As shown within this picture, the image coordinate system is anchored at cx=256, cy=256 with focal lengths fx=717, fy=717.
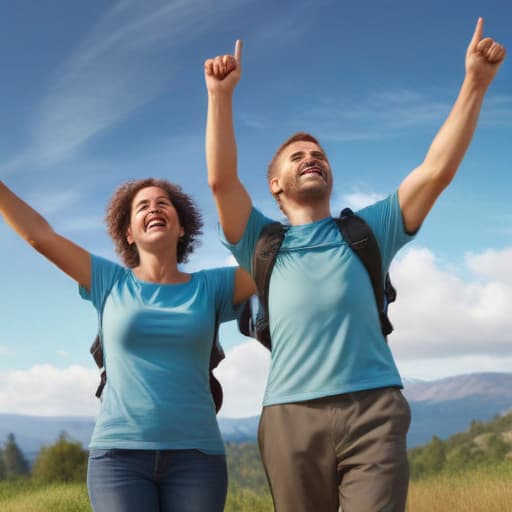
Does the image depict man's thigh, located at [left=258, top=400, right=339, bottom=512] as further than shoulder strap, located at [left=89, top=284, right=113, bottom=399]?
No

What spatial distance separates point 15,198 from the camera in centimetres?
457

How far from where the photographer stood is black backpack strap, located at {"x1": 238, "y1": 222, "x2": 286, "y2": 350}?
12.3 feet

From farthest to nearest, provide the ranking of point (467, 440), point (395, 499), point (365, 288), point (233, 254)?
point (467, 440), point (233, 254), point (365, 288), point (395, 499)

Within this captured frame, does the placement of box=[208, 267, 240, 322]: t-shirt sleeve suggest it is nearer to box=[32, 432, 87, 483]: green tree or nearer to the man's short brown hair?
the man's short brown hair

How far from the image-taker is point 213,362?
434 cm

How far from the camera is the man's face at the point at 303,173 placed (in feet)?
13.1

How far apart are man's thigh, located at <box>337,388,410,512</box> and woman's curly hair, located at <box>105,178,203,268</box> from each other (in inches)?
86.8

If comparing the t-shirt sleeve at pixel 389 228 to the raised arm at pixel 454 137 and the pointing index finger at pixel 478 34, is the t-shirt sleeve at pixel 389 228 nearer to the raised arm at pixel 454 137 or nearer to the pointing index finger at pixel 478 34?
the raised arm at pixel 454 137

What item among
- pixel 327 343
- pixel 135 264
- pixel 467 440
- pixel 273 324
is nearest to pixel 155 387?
pixel 273 324

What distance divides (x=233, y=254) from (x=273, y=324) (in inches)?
19.3

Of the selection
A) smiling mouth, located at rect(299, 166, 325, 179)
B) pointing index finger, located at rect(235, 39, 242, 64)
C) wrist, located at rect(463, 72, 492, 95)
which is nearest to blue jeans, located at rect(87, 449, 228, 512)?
smiling mouth, located at rect(299, 166, 325, 179)

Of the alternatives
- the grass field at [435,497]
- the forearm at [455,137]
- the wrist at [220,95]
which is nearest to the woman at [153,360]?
the wrist at [220,95]

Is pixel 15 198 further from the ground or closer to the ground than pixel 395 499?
further from the ground

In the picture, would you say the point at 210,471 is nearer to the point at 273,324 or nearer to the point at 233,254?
the point at 273,324
